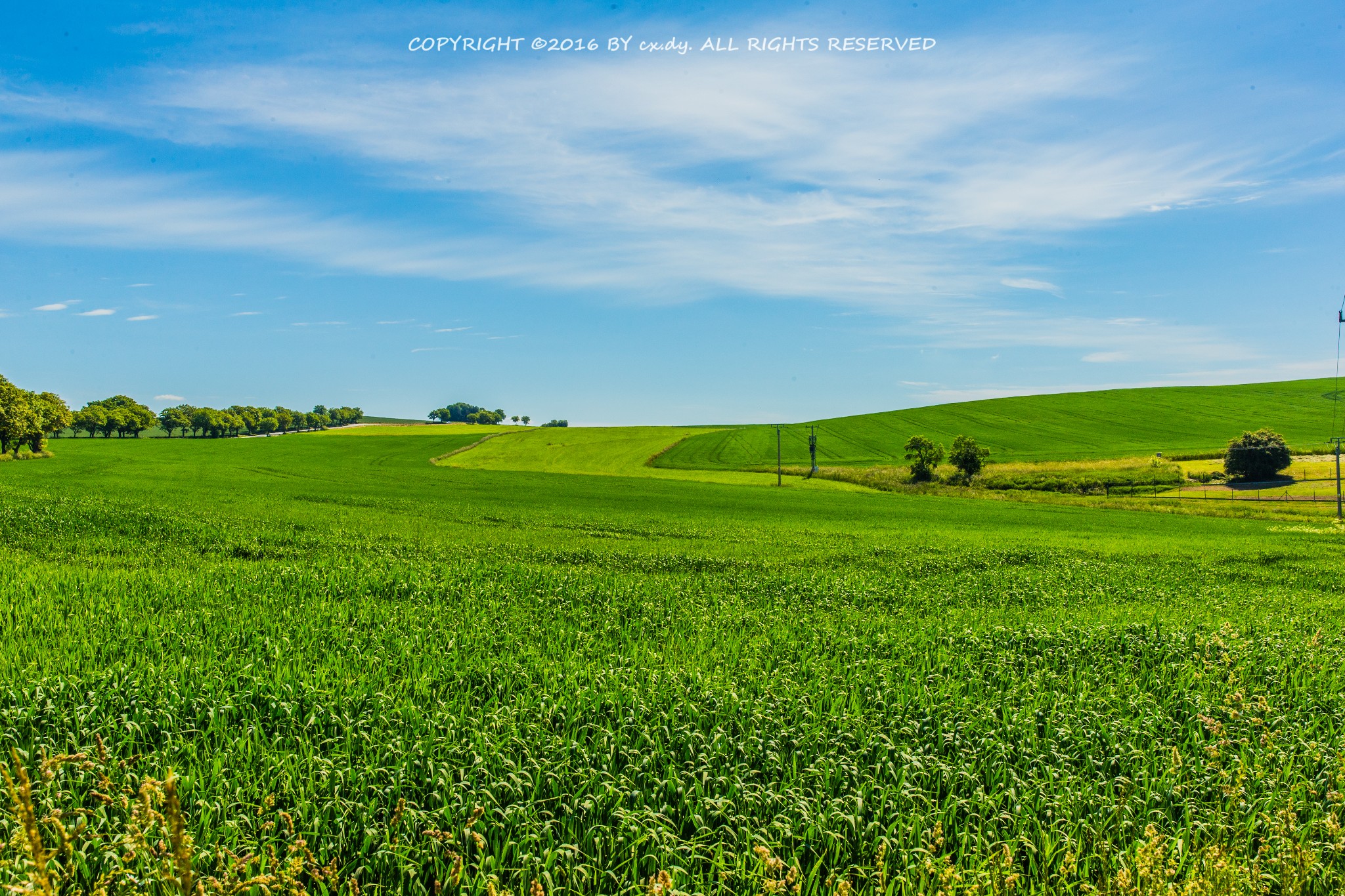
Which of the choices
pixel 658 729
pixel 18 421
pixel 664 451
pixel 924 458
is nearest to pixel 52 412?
pixel 18 421

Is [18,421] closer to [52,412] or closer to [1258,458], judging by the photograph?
[52,412]

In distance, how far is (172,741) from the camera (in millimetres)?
6281

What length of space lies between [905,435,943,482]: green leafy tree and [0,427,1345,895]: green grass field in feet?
236

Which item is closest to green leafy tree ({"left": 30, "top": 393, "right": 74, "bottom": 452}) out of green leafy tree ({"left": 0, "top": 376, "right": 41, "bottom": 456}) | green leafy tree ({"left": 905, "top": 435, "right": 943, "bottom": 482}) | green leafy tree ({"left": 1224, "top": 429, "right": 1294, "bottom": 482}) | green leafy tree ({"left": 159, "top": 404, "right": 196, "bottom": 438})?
green leafy tree ({"left": 0, "top": 376, "right": 41, "bottom": 456})

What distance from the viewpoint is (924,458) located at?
88750mm

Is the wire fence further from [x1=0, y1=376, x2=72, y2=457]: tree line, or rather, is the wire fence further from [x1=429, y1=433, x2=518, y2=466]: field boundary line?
[x1=0, y1=376, x2=72, y2=457]: tree line

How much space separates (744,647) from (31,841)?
29.3 feet

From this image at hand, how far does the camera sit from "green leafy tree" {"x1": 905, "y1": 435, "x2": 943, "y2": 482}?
8850 cm

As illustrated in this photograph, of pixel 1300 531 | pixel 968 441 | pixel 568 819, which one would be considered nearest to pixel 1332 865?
pixel 568 819

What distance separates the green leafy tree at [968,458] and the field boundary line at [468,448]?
6857cm

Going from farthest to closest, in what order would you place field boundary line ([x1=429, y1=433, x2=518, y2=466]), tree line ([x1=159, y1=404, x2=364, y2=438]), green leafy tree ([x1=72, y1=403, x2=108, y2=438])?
tree line ([x1=159, y1=404, x2=364, y2=438]) → green leafy tree ([x1=72, y1=403, x2=108, y2=438]) → field boundary line ([x1=429, y1=433, x2=518, y2=466])

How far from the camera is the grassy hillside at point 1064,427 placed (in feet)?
359

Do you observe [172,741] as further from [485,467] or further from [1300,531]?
[485,467]

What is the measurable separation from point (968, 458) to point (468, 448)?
76862 mm
